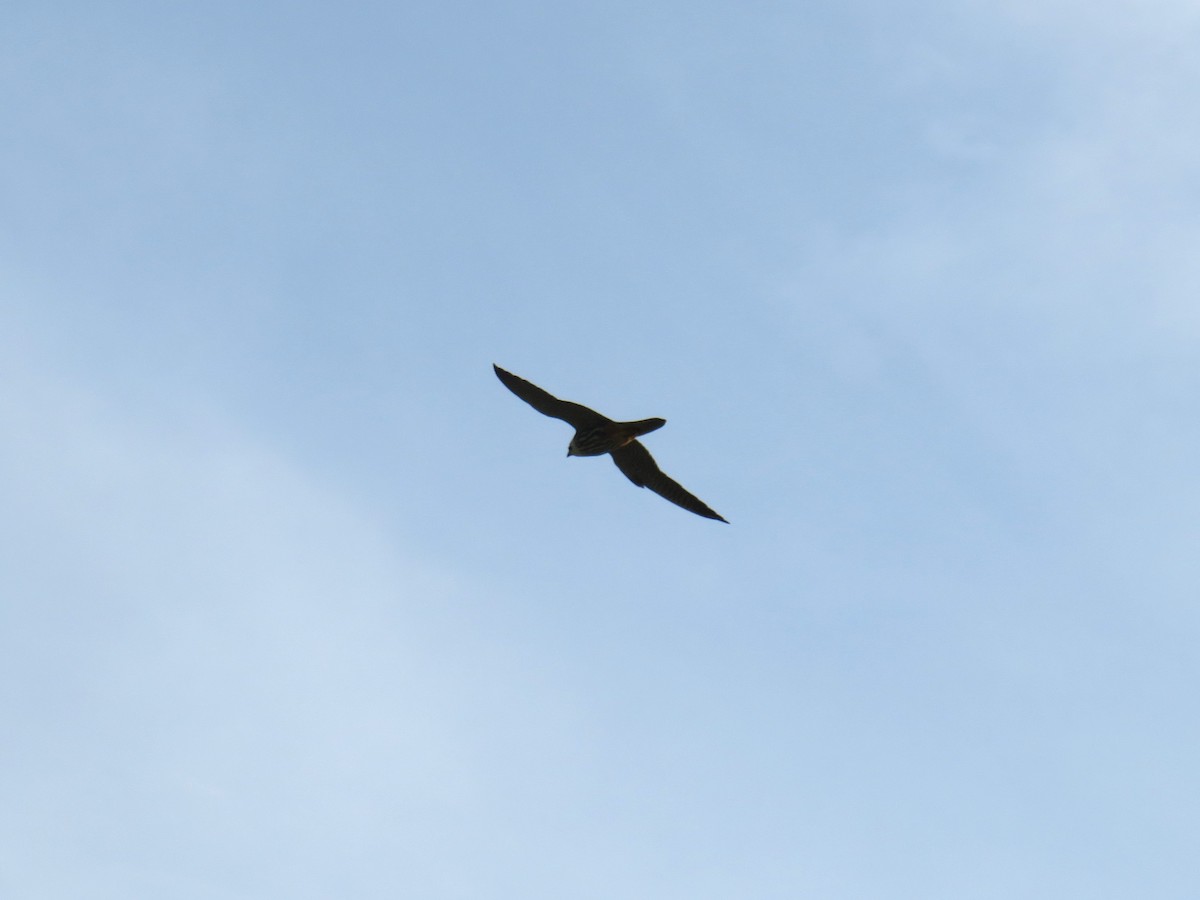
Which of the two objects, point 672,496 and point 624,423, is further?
point 672,496

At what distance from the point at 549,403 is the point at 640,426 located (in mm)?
2294

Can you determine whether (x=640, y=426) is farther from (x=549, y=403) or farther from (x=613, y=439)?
(x=549, y=403)

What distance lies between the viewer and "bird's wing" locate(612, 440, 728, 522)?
91.3 feet

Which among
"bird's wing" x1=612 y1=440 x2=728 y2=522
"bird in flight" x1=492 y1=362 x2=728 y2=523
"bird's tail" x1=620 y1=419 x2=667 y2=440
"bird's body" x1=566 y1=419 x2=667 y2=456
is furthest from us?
"bird's wing" x1=612 y1=440 x2=728 y2=522

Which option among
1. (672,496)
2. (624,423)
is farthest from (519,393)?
(672,496)

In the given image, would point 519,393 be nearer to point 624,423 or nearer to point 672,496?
point 624,423

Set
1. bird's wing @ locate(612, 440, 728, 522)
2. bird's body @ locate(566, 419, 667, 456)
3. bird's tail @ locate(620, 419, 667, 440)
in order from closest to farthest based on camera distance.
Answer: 1. bird's tail @ locate(620, 419, 667, 440)
2. bird's body @ locate(566, 419, 667, 456)
3. bird's wing @ locate(612, 440, 728, 522)

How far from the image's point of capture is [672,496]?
28.7 meters

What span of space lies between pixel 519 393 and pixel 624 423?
2.64m

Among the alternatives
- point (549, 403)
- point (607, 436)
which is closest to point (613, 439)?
point (607, 436)

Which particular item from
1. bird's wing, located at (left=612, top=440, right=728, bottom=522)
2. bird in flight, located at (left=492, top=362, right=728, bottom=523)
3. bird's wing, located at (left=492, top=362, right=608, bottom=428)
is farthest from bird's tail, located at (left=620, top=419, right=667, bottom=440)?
bird's wing, located at (left=612, top=440, right=728, bottom=522)

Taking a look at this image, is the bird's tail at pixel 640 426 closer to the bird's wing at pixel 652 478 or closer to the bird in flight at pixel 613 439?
the bird in flight at pixel 613 439

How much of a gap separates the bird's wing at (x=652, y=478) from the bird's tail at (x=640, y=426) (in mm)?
1188

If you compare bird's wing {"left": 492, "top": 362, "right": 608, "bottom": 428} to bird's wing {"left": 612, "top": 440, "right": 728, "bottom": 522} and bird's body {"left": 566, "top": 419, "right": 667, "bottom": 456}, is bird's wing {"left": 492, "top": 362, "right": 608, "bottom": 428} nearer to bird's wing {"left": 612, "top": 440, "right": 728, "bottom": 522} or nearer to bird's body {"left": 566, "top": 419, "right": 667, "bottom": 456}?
bird's body {"left": 566, "top": 419, "right": 667, "bottom": 456}
